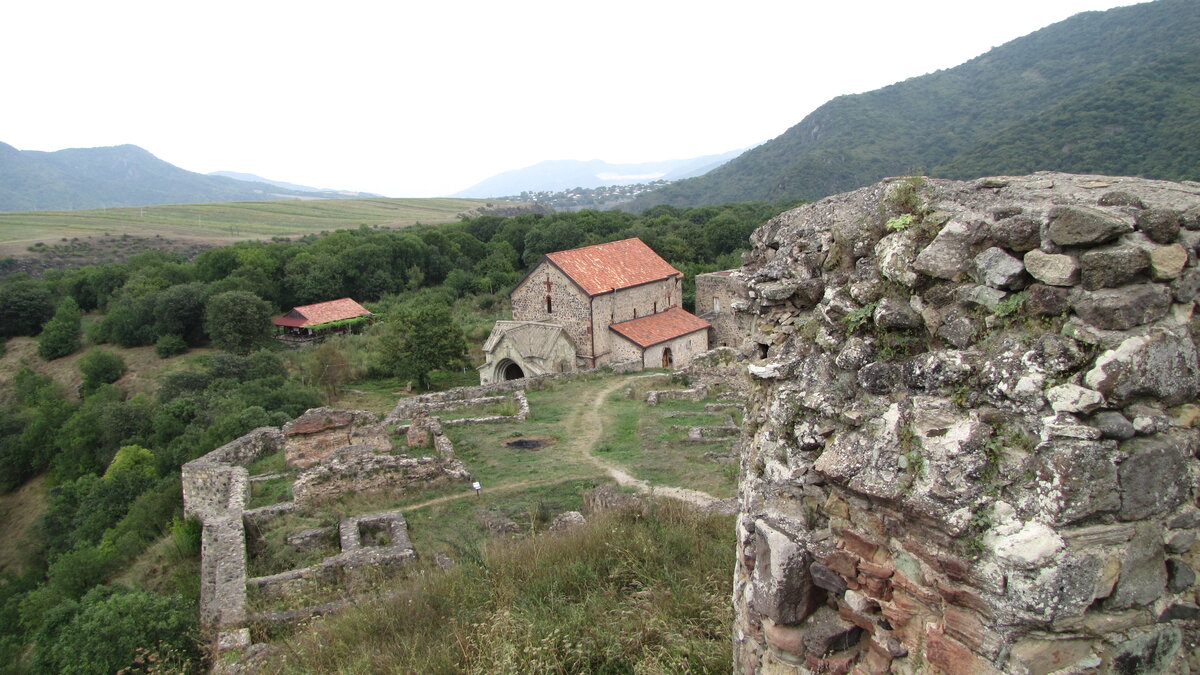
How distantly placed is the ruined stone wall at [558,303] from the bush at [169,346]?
907 inches

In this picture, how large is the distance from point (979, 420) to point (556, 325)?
23.7 m

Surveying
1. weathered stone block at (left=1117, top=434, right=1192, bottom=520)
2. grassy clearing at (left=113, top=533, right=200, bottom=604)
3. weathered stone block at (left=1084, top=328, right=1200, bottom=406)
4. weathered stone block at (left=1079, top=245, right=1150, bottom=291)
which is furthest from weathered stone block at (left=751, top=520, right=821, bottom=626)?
grassy clearing at (left=113, top=533, right=200, bottom=604)

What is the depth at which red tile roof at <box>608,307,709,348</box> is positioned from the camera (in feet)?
88.0

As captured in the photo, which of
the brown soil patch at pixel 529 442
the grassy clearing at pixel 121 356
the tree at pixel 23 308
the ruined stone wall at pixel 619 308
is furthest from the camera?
the tree at pixel 23 308

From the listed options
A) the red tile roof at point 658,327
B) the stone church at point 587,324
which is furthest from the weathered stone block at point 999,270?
the red tile roof at point 658,327

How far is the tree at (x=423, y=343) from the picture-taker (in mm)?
26906

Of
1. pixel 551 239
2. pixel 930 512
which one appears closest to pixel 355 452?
pixel 930 512

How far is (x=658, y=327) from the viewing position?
92.6 feet

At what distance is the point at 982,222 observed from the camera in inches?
137

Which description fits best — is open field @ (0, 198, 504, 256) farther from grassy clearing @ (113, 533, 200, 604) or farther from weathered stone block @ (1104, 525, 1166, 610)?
weathered stone block @ (1104, 525, 1166, 610)

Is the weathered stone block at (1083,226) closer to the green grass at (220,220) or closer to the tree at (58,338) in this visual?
the tree at (58,338)

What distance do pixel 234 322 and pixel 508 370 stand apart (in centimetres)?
1950

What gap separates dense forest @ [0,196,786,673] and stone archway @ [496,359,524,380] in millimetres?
2690

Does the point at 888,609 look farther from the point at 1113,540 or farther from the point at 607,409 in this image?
the point at 607,409
